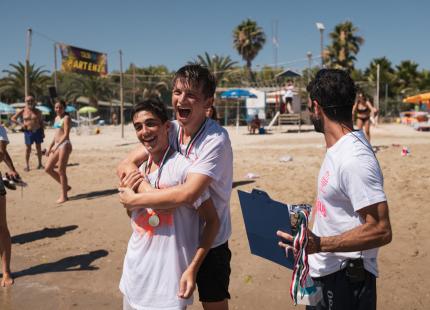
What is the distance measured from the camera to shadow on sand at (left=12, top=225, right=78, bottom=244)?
5.74 meters

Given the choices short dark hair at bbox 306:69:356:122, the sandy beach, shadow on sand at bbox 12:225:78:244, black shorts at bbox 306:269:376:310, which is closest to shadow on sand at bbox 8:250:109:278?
the sandy beach

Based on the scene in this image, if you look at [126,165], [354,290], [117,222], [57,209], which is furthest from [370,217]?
[57,209]

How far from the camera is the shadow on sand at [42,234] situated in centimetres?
574

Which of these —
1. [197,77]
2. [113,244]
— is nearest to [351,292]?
[197,77]

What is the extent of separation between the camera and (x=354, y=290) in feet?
6.59

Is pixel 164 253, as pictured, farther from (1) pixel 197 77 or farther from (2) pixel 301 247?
(1) pixel 197 77

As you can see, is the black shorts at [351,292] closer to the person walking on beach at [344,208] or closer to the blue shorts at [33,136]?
the person walking on beach at [344,208]

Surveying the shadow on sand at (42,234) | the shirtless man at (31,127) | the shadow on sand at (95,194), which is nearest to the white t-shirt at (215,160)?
the shadow on sand at (42,234)

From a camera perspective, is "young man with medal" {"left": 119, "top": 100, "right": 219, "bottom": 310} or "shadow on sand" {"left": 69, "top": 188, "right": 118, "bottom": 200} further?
"shadow on sand" {"left": 69, "top": 188, "right": 118, "bottom": 200}

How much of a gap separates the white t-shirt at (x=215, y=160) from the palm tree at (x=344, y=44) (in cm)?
4351

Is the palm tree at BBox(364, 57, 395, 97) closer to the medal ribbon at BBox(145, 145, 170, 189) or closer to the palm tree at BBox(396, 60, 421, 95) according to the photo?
the palm tree at BBox(396, 60, 421, 95)

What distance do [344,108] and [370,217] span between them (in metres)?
0.52

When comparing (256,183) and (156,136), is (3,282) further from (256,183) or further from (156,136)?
(256,183)

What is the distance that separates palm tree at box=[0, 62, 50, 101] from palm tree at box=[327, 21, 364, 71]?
3270cm
